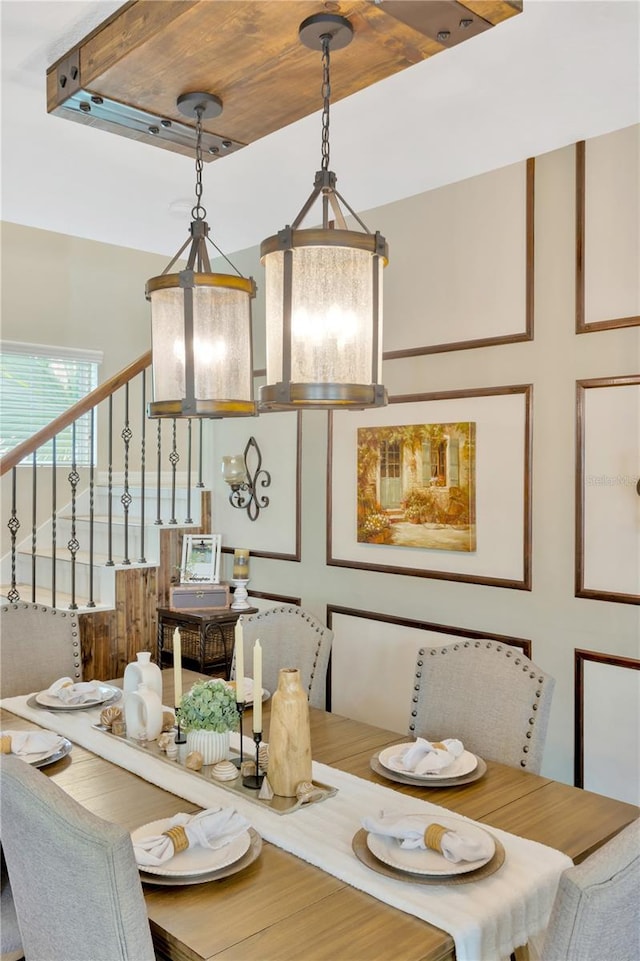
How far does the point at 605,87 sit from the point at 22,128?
6.72 feet

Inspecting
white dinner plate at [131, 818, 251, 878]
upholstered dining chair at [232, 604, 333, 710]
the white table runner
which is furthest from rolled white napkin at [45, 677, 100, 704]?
white dinner plate at [131, 818, 251, 878]

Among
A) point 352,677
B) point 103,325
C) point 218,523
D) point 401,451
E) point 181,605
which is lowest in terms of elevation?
point 352,677

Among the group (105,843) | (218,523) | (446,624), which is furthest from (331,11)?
(218,523)

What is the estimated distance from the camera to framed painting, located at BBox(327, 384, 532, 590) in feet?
10.1

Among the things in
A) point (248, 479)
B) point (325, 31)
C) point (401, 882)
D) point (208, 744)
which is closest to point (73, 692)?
point (208, 744)

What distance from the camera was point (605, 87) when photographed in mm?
2488

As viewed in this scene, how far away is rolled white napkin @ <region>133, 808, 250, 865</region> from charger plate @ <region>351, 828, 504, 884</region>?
25 cm

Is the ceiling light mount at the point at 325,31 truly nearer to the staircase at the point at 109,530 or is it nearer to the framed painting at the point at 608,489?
the framed painting at the point at 608,489

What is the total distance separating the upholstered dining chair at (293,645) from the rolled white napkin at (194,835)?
1151 mm

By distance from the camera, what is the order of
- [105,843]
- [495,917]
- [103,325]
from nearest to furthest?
[105,843] → [495,917] → [103,325]

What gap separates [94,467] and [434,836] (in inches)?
156

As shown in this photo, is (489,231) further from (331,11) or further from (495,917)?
(495,917)

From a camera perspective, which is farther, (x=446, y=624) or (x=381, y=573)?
(x=381, y=573)

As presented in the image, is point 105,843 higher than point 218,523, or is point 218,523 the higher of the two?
point 218,523
